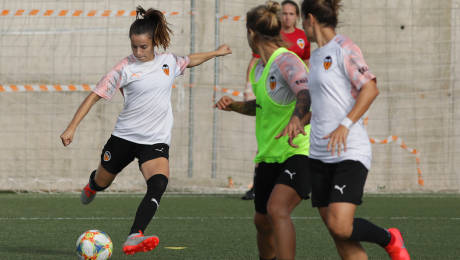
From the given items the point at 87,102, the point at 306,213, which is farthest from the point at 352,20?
the point at 87,102

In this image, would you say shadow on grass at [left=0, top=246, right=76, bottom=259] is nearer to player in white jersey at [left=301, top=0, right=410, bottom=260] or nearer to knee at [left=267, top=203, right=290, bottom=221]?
knee at [left=267, top=203, right=290, bottom=221]

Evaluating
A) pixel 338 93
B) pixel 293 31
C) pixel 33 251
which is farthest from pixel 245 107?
pixel 293 31

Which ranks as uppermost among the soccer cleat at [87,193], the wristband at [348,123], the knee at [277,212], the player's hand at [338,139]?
the wristband at [348,123]

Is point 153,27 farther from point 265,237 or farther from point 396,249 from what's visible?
point 396,249

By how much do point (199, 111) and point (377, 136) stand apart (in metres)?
2.97

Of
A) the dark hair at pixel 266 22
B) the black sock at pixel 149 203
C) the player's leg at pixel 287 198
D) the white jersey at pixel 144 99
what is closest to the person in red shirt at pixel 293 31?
the white jersey at pixel 144 99

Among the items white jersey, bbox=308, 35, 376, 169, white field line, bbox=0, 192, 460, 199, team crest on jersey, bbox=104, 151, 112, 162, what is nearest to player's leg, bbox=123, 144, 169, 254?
team crest on jersey, bbox=104, 151, 112, 162

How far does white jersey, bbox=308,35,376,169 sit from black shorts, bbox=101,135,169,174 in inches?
83.8

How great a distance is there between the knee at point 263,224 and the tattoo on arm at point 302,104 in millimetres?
786

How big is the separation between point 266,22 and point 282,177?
3.18ft

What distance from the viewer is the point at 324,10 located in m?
4.96

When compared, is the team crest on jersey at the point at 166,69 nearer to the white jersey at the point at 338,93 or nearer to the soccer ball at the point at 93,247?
→ the soccer ball at the point at 93,247

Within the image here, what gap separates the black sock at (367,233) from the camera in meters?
4.92

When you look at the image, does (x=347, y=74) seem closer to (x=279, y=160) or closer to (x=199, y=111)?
(x=279, y=160)
